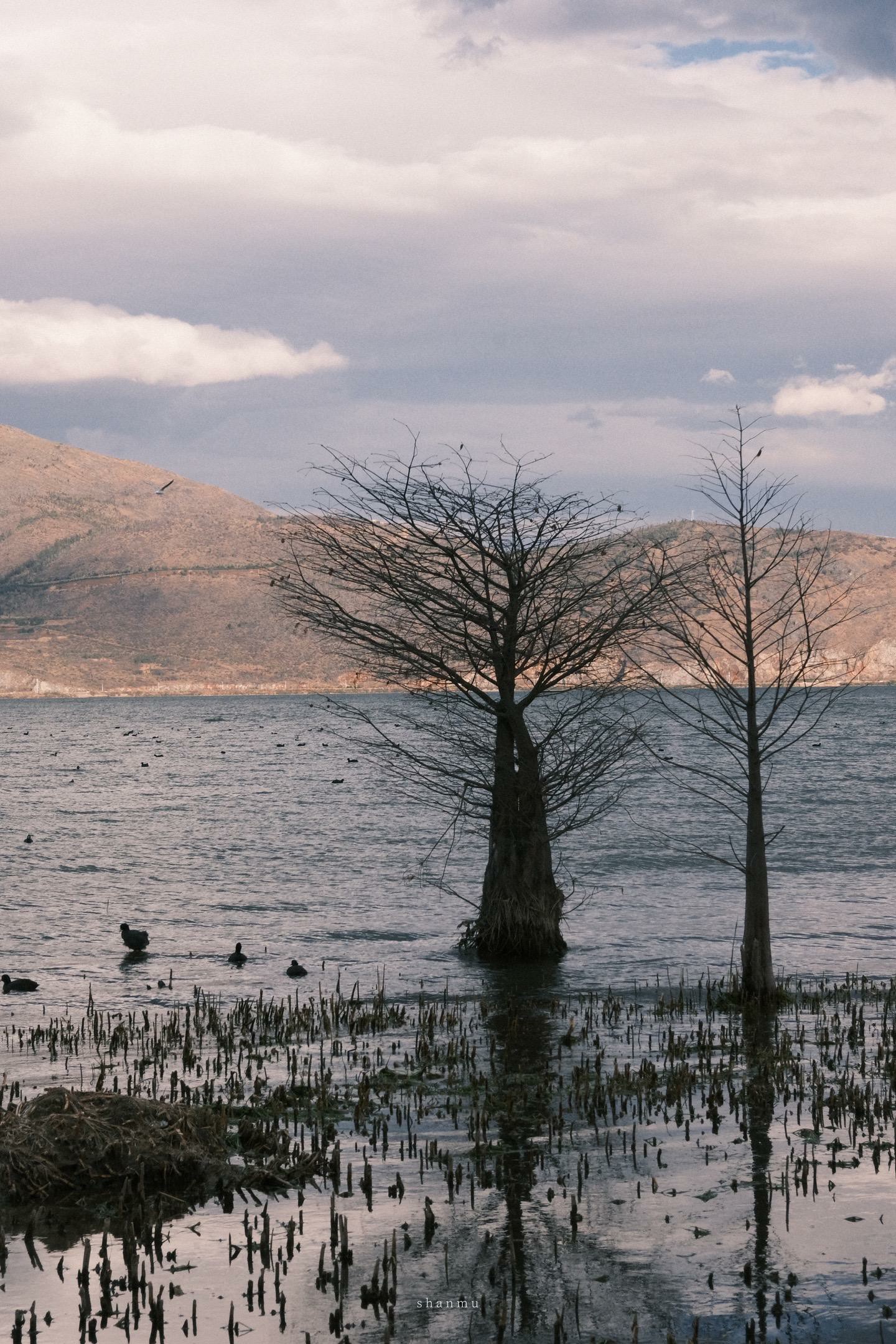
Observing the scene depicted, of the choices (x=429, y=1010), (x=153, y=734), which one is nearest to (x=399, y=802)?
(x=429, y=1010)

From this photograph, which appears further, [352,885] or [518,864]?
[352,885]

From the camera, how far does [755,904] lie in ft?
47.8

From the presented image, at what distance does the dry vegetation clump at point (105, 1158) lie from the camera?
8281 mm

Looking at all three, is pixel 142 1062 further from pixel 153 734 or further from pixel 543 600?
pixel 153 734

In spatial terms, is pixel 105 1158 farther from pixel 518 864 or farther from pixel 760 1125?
pixel 518 864

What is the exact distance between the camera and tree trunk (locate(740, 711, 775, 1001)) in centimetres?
1442

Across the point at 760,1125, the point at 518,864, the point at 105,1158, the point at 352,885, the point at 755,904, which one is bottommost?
the point at 760,1125

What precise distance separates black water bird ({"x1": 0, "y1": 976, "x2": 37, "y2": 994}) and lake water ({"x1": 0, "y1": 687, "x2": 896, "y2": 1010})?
0.49 meters

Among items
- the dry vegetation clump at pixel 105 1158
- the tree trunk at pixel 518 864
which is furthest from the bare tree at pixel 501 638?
the dry vegetation clump at pixel 105 1158

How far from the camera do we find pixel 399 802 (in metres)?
55.2

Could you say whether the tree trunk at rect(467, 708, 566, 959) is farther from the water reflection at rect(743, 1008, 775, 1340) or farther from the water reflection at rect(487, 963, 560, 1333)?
the water reflection at rect(743, 1008, 775, 1340)

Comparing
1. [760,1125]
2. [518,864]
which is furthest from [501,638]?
[760,1125]

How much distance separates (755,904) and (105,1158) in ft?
27.5

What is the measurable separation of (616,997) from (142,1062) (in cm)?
696
